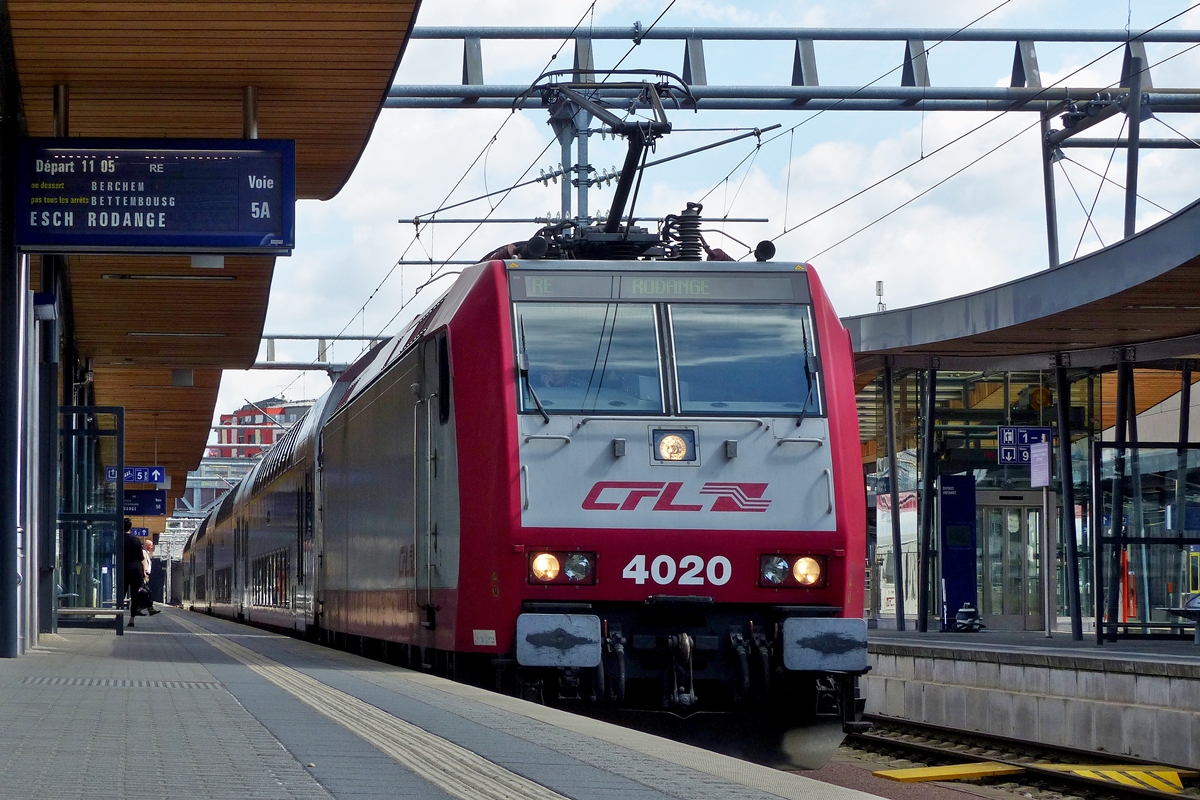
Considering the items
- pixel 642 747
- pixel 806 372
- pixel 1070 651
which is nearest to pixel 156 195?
pixel 806 372

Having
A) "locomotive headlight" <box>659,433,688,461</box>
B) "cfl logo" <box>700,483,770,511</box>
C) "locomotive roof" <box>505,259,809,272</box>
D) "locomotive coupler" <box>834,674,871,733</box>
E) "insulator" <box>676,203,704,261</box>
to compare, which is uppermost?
"insulator" <box>676,203,704,261</box>

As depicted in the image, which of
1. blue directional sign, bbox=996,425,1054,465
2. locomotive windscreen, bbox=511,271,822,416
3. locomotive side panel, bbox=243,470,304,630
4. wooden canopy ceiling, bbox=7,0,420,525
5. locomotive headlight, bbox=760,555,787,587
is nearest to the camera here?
locomotive headlight, bbox=760,555,787,587

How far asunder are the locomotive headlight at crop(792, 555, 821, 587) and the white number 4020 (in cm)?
39

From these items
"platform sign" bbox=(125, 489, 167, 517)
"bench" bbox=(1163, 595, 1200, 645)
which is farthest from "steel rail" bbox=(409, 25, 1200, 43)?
"platform sign" bbox=(125, 489, 167, 517)

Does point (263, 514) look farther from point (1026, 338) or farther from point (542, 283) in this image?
point (542, 283)

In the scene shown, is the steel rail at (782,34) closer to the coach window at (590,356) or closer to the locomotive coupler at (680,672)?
the coach window at (590,356)

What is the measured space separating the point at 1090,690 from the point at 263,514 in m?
15.4

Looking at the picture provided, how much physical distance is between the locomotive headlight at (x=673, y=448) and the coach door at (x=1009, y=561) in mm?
15712

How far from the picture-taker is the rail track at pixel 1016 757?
10.4 m

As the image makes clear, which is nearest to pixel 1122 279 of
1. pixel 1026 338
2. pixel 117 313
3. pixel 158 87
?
pixel 1026 338

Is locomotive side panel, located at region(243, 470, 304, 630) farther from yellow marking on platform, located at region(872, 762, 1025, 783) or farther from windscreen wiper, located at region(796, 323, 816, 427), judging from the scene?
windscreen wiper, located at region(796, 323, 816, 427)

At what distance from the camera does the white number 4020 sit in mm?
9477

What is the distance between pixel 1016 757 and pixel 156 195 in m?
7.64

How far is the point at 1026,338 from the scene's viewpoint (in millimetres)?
18250
